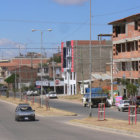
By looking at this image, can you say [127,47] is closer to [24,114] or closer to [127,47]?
[127,47]

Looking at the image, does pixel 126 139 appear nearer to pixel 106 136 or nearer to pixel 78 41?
pixel 106 136

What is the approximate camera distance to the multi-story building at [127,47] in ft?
208

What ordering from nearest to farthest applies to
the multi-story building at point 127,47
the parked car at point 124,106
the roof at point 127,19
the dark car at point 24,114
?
the dark car at point 24,114 < the parked car at point 124,106 < the roof at point 127,19 < the multi-story building at point 127,47

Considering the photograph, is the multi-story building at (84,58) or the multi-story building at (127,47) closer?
the multi-story building at (127,47)

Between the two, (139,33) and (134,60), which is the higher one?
(139,33)

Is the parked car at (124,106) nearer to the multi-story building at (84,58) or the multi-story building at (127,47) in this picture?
the multi-story building at (127,47)

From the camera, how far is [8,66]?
16775 centimetres

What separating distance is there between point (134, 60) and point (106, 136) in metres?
43.7

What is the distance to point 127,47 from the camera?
225 ft

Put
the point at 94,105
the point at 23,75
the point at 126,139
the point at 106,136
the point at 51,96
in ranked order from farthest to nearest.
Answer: the point at 23,75 → the point at 51,96 → the point at 94,105 → the point at 106,136 → the point at 126,139

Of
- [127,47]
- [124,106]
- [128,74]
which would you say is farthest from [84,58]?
[124,106]

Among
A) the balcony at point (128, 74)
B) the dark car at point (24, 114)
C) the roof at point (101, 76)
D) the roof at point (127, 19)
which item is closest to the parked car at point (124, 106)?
the balcony at point (128, 74)

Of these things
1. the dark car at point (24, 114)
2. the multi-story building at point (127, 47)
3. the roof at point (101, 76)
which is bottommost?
the dark car at point (24, 114)

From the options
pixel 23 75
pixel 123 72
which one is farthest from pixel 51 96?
pixel 23 75
